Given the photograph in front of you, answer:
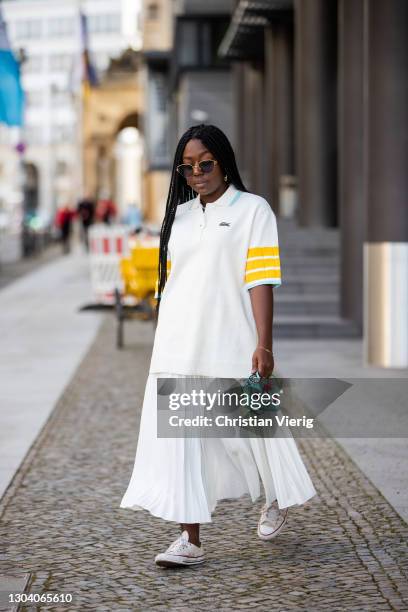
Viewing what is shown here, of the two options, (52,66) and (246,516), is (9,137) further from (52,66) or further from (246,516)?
(246,516)

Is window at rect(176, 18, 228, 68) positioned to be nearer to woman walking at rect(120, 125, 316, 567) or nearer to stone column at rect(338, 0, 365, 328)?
stone column at rect(338, 0, 365, 328)

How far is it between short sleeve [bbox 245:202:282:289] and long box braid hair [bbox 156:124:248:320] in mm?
176

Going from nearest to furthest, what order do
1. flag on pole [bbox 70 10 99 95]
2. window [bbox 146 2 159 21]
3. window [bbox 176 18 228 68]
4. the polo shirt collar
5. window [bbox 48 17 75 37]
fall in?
the polo shirt collar, window [bbox 176 18 228 68], flag on pole [bbox 70 10 99 95], window [bbox 146 2 159 21], window [bbox 48 17 75 37]

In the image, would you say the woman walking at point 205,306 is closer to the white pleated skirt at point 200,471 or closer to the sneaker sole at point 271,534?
the white pleated skirt at point 200,471

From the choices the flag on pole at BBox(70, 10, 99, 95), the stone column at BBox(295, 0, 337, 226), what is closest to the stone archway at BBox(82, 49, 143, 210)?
the flag on pole at BBox(70, 10, 99, 95)

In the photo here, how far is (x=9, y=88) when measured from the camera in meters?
27.0

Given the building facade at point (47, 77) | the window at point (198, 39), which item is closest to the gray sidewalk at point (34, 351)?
the window at point (198, 39)

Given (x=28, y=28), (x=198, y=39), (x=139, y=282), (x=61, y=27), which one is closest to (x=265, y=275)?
(x=139, y=282)

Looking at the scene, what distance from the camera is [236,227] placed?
18.4 feet

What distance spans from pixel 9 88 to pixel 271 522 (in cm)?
2187

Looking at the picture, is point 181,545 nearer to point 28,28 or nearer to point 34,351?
point 34,351

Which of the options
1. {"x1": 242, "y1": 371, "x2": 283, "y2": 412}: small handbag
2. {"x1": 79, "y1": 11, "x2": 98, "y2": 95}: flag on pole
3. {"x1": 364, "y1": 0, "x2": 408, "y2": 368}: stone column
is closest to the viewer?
{"x1": 242, "y1": 371, "x2": 283, "y2": 412}: small handbag

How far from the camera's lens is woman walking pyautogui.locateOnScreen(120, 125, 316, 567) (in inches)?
220

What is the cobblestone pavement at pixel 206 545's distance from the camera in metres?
5.34
